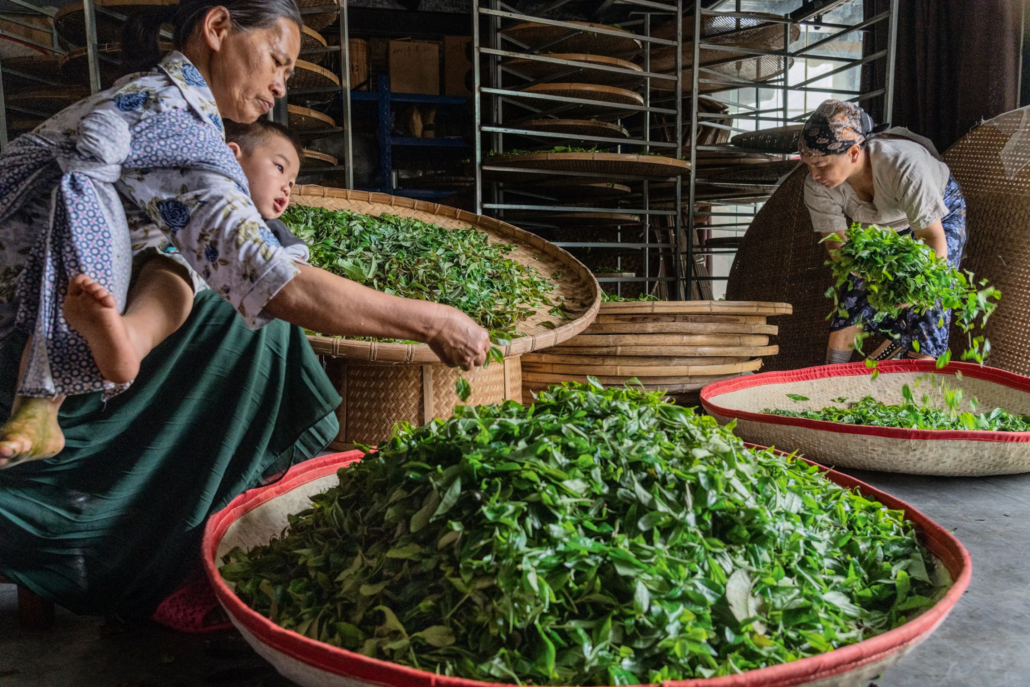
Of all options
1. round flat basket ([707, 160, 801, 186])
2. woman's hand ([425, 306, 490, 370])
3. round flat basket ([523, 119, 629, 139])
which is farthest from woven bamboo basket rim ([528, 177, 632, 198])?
woman's hand ([425, 306, 490, 370])

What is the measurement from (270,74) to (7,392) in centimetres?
70

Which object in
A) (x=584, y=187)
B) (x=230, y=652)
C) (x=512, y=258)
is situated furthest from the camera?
(x=584, y=187)

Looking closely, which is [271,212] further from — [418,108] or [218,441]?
[418,108]

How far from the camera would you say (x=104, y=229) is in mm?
1108

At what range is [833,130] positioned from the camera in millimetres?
2850

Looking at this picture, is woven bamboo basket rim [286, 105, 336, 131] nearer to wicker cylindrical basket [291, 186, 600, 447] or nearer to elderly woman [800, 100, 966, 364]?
wicker cylindrical basket [291, 186, 600, 447]

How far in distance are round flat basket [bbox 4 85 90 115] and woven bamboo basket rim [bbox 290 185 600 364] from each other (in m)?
1.45

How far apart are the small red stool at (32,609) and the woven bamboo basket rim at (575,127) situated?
325cm

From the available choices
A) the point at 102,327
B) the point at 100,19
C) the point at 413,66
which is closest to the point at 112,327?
the point at 102,327

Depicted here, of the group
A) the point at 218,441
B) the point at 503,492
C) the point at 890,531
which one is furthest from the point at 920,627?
the point at 218,441

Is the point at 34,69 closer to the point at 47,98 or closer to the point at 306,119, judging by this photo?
the point at 47,98

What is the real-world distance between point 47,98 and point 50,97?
0.10 feet

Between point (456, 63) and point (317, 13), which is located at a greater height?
point (456, 63)

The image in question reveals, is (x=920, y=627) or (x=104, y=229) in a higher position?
(x=104, y=229)
